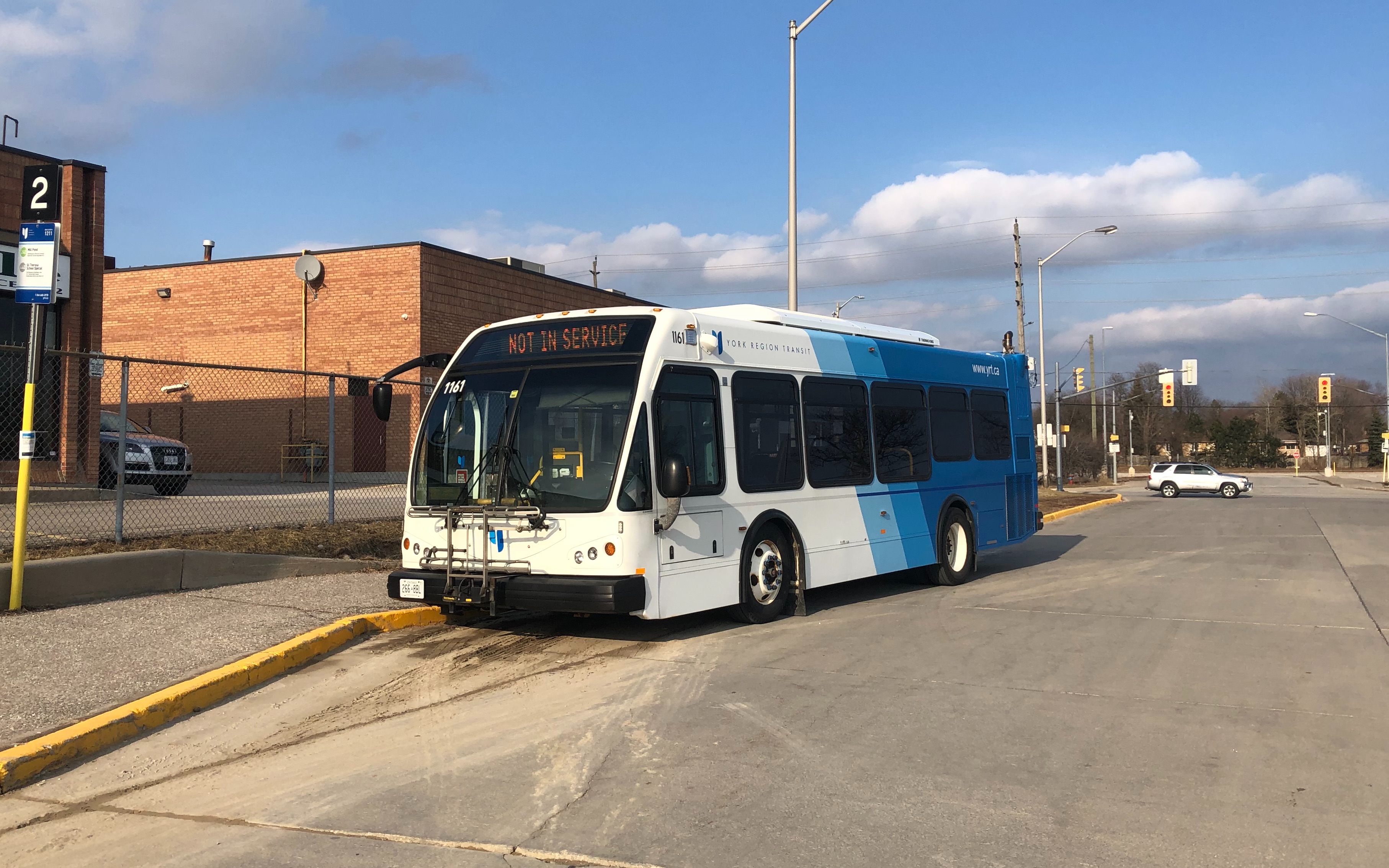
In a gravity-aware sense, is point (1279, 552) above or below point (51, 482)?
below

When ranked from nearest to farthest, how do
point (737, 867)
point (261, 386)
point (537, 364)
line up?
1. point (737, 867)
2. point (537, 364)
3. point (261, 386)

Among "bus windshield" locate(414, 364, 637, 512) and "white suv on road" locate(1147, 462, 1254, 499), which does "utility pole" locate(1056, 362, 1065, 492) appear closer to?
"white suv on road" locate(1147, 462, 1254, 499)

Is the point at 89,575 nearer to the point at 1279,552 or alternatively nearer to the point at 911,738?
the point at 911,738

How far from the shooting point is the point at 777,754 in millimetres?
5719

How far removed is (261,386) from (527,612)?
870 inches

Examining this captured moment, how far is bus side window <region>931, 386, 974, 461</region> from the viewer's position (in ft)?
43.1

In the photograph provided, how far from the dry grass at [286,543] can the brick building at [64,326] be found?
673cm

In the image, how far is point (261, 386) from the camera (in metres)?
29.9

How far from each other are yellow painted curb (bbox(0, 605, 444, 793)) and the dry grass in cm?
272

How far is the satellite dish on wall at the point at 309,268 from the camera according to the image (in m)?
29.1

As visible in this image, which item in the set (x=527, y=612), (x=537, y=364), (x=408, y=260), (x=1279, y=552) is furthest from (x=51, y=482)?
(x=1279, y=552)

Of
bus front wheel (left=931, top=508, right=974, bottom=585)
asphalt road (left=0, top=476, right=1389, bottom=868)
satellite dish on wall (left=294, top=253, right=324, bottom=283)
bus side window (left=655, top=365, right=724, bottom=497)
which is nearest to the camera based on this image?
asphalt road (left=0, top=476, right=1389, bottom=868)

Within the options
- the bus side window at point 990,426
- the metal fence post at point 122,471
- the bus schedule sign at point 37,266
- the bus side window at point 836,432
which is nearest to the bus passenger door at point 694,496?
the bus side window at point 836,432

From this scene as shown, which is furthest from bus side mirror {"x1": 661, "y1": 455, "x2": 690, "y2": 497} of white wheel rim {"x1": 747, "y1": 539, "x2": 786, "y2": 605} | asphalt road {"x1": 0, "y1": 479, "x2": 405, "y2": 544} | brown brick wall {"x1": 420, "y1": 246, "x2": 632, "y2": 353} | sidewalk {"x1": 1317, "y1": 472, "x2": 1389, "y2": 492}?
sidewalk {"x1": 1317, "y1": 472, "x2": 1389, "y2": 492}
